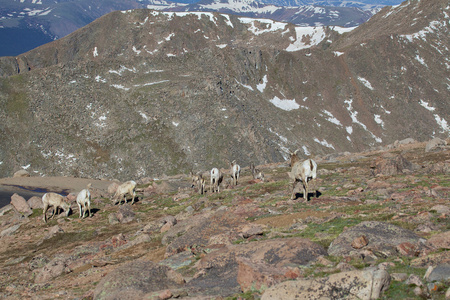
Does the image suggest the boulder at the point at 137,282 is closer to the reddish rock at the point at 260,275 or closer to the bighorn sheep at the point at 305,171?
the reddish rock at the point at 260,275

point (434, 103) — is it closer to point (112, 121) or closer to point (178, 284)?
point (112, 121)

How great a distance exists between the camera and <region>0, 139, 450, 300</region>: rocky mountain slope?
10094 mm

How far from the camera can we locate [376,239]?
14.0 metres

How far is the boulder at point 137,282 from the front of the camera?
1214cm

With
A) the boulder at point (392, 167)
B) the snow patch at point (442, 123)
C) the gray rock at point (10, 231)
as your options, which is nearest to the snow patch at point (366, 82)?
the snow patch at point (442, 123)

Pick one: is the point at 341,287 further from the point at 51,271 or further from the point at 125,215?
the point at 125,215

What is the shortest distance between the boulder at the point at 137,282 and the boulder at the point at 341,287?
4.42 m

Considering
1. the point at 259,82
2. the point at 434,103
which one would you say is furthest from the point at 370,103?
the point at 259,82

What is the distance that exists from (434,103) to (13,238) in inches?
8112

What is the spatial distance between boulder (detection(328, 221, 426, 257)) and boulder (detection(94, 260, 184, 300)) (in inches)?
240

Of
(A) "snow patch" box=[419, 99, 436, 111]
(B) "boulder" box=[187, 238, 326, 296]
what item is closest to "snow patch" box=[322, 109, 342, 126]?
(A) "snow patch" box=[419, 99, 436, 111]

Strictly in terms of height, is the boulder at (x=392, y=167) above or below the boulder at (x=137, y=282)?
above

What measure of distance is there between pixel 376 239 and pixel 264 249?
436cm

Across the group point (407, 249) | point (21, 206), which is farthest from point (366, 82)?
point (407, 249)
